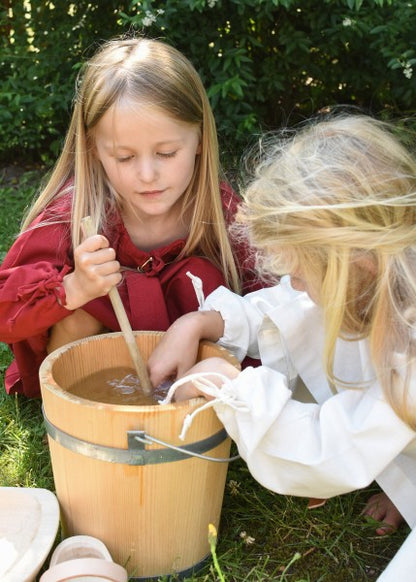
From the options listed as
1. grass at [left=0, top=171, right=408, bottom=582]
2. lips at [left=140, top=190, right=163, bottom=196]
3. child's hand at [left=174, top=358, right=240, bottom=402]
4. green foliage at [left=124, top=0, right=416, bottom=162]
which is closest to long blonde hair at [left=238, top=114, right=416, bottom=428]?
child's hand at [left=174, top=358, right=240, bottom=402]

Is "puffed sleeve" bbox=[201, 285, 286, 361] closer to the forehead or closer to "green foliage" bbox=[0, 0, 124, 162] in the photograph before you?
the forehead

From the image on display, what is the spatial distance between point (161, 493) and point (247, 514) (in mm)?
373

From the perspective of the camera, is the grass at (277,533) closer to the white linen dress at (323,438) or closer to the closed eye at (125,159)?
the white linen dress at (323,438)

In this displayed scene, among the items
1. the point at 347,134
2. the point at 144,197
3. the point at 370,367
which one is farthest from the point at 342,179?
the point at 144,197

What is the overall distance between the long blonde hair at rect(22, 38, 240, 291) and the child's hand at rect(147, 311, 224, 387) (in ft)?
1.49

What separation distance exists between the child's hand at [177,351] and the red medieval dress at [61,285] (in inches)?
12.8

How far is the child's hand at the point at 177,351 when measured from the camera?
175 cm

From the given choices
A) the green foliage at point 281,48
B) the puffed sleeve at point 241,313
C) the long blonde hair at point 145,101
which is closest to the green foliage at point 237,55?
the green foliage at point 281,48

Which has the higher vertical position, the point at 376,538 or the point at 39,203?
the point at 39,203

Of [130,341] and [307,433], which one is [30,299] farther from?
[307,433]

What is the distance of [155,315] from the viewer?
2162mm

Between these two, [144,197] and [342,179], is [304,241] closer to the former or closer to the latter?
[342,179]

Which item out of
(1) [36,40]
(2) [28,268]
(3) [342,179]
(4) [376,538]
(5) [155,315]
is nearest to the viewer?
(3) [342,179]

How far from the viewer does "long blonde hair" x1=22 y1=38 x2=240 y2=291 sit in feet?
6.63
